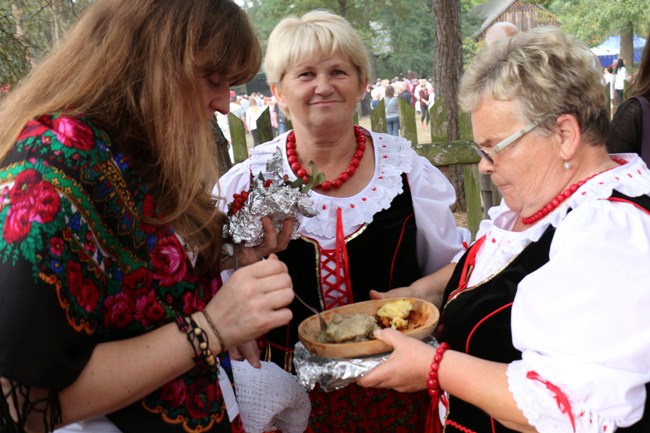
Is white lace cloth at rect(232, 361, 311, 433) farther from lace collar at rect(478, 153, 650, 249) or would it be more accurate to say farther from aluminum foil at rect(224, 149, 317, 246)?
lace collar at rect(478, 153, 650, 249)

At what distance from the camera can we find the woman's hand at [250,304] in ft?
4.87

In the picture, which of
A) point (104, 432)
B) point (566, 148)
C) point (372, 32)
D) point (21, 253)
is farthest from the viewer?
point (372, 32)

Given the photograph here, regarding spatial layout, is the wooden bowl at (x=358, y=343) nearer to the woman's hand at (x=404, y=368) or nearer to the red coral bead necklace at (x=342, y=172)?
the woman's hand at (x=404, y=368)

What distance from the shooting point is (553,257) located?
159 cm

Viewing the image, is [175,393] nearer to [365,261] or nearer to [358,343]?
[358,343]

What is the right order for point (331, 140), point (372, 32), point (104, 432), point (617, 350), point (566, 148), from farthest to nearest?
1. point (372, 32)
2. point (331, 140)
3. point (566, 148)
4. point (104, 432)
5. point (617, 350)

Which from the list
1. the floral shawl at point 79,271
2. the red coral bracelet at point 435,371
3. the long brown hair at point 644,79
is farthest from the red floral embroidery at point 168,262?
the long brown hair at point 644,79

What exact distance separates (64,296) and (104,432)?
0.44 meters

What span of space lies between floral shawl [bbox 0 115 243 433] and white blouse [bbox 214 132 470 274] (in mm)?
1041

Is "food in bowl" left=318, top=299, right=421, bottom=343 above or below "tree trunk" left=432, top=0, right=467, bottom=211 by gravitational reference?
below

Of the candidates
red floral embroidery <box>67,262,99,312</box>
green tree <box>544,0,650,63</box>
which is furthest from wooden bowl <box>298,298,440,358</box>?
green tree <box>544,0,650,63</box>

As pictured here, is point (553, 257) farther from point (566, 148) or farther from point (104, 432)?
point (104, 432)

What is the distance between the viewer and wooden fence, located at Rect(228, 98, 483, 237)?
5.43m

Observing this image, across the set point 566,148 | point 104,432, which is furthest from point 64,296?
point 566,148
